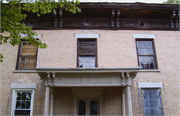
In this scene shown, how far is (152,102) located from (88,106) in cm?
333

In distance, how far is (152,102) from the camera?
985cm

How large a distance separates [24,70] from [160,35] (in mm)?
7852

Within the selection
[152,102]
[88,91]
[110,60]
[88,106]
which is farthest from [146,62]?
[88,106]

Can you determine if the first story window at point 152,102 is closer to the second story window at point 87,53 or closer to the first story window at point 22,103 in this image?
the second story window at point 87,53

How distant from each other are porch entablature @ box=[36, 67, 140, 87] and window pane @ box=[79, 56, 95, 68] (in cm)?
182

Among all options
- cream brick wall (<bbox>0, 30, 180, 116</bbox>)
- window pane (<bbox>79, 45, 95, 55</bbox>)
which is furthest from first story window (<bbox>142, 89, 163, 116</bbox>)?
window pane (<bbox>79, 45, 95, 55</bbox>)

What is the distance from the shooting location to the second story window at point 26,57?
1039 cm

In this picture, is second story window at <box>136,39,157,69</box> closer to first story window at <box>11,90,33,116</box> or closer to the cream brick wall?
the cream brick wall

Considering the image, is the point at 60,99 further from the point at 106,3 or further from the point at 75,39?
the point at 106,3

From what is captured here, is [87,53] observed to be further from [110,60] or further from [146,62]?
[146,62]

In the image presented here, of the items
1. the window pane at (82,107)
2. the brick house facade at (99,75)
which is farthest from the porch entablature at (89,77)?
the window pane at (82,107)

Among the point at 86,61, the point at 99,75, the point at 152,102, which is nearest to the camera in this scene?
Result: the point at 99,75

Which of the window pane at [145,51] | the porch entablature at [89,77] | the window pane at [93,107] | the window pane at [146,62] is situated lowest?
the window pane at [93,107]

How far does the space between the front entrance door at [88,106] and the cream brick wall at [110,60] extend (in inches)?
26.3
